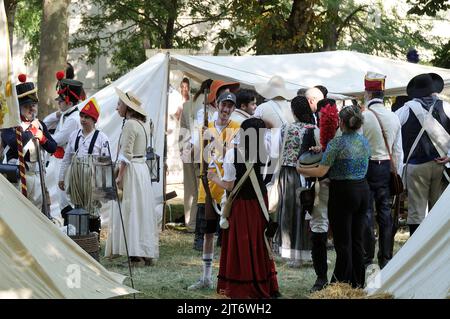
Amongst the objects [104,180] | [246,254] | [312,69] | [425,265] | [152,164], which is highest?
[312,69]

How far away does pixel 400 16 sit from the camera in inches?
964

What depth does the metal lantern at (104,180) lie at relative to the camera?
9.61 meters

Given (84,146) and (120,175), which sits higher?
(84,146)

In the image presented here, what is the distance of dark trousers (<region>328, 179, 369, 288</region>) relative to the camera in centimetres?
796

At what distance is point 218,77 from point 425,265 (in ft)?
20.4

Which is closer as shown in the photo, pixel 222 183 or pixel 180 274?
pixel 222 183

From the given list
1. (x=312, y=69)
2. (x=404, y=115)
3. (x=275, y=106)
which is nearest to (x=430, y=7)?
(x=312, y=69)

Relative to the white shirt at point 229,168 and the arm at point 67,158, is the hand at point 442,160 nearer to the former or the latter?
the white shirt at point 229,168

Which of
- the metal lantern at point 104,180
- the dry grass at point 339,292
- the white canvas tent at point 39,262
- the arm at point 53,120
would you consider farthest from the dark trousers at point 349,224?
the arm at point 53,120

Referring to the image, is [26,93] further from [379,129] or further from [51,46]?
[51,46]

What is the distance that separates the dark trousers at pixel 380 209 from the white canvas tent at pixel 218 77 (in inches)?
123

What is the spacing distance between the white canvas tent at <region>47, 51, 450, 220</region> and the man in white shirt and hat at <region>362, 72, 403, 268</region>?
2990mm

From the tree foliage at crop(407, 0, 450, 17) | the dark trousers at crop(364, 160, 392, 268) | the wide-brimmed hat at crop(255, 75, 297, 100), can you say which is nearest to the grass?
the dark trousers at crop(364, 160, 392, 268)

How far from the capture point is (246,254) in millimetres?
8117
